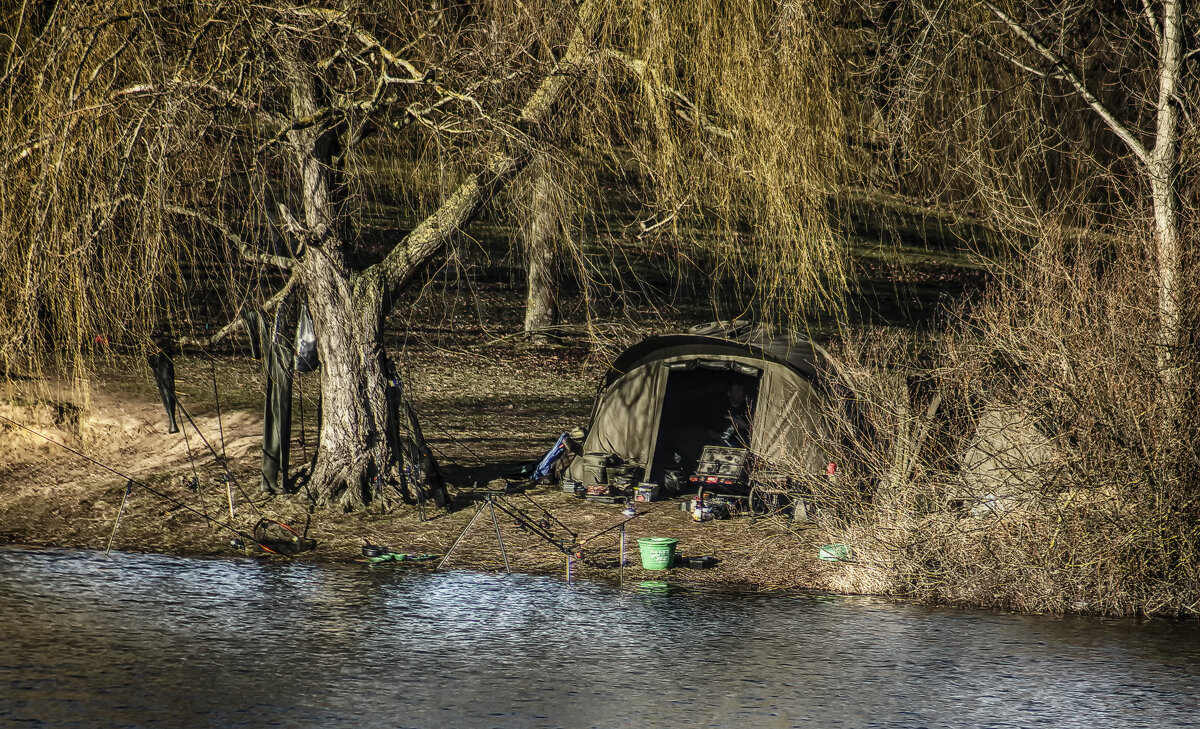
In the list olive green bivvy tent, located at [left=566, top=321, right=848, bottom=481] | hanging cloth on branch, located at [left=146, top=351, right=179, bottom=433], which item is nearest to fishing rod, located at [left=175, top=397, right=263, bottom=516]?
hanging cloth on branch, located at [left=146, top=351, right=179, bottom=433]

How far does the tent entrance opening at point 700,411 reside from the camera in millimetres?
14852

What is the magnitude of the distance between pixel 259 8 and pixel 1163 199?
25.0 feet

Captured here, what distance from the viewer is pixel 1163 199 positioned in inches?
397

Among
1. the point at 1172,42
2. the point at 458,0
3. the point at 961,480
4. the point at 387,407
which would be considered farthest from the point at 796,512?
the point at 458,0

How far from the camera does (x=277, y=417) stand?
12.6m

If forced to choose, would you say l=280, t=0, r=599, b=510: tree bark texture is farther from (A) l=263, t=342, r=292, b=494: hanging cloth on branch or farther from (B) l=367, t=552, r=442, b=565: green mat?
(B) l=367, t=552, r=442, b=565: green mat

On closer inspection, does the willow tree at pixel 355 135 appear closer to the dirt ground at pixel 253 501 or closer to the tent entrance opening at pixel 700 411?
the dirt ground at pixel 253 501

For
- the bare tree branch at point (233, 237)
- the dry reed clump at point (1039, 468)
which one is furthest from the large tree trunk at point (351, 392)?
the dry reed clump at point (1039, 468)

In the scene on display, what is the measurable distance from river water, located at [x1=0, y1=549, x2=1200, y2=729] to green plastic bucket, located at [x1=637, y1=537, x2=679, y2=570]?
0.49 metres

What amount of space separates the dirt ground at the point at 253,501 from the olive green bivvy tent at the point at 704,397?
1.11 m

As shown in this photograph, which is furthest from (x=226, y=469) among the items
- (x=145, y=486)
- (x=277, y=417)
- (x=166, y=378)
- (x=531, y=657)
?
(x=531, y=657)

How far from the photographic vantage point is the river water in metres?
6.71

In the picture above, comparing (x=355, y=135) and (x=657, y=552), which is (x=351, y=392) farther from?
(x=657, y=552)

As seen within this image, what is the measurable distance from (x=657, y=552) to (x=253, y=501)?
15.0 feet
